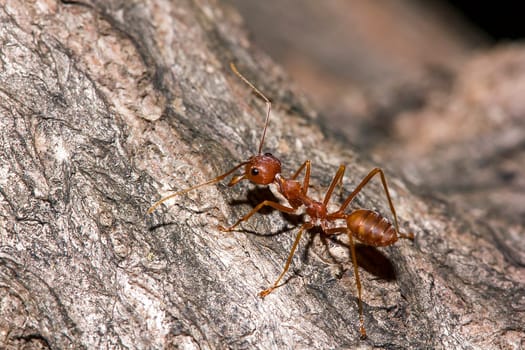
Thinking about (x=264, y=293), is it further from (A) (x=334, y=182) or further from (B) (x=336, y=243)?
(A) (x=334, y=182)

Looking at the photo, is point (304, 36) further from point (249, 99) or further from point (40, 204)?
point (40, 204)

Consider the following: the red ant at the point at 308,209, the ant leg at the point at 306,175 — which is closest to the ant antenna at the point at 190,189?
the red ant at the point at 308,209

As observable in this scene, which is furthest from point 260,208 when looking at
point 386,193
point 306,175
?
point 386,193

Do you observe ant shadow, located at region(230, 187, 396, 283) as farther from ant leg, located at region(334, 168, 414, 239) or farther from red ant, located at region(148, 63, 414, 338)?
ant leg, located at region(334, 168, 414, 239)

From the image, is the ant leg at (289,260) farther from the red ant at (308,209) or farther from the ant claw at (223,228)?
the ant claw at (223,228)

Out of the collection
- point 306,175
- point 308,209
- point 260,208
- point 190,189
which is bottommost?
point 190,189

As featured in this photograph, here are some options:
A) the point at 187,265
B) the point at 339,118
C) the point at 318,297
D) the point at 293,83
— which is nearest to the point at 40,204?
the point at 187,265

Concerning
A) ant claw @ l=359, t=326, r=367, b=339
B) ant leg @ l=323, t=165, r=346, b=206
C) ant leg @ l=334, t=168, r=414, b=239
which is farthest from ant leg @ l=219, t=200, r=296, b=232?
ant claw @ l=359, t=326, r=367, b=339
